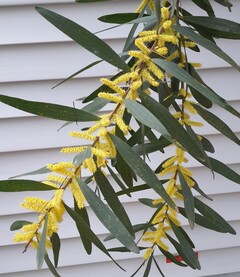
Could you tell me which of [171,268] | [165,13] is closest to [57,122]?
[171,268]

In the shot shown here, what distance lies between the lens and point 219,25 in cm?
75

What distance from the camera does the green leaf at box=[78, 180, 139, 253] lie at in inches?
20.7

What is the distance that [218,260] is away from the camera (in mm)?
1796

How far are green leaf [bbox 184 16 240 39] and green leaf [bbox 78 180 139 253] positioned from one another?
39 centimetres

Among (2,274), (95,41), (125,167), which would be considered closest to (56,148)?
(2,274)

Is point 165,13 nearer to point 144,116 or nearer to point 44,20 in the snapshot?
point 144,116

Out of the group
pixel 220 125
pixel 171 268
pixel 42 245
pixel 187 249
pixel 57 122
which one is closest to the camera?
pixel 42 245

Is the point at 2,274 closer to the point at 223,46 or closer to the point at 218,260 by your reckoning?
the point at 218,260

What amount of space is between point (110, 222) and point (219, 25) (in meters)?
0.40

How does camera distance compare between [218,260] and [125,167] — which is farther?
[218,260]

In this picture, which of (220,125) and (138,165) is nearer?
(138,165)

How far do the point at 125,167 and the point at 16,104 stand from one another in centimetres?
27

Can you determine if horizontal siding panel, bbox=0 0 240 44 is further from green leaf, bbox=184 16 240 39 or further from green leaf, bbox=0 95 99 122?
green leaf, bbox=0 95 99 122

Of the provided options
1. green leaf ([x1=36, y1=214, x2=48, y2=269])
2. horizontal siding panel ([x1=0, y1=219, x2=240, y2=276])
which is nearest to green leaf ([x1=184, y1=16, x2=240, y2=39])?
green leaf ([x1=36, y1=214, x2=48, y2=269])
